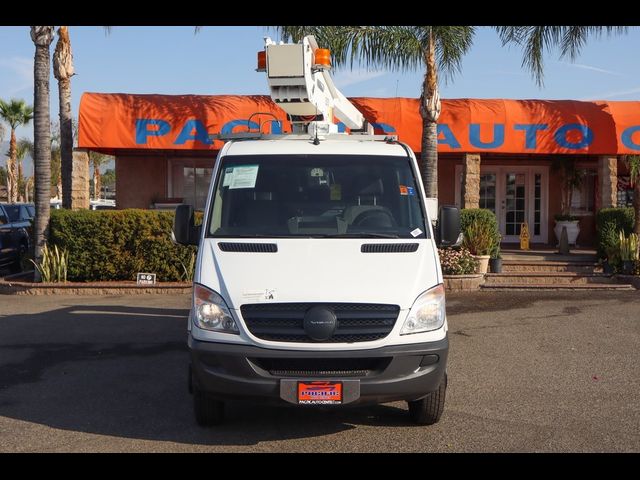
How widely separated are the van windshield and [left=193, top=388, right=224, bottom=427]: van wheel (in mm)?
1274

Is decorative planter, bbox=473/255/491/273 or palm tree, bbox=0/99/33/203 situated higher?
palm tree, bbox=0/99/33/203

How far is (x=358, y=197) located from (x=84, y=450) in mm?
2894

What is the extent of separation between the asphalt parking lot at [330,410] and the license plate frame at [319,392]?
17.7 inches

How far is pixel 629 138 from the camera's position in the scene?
55.4 feet

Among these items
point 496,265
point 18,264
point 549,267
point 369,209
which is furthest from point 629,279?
point 18,264

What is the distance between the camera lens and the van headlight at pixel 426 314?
5.12 meters

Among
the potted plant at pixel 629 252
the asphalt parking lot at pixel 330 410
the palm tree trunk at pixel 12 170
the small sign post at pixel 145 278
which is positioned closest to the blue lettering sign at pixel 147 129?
the small sign post at pixel 145 278

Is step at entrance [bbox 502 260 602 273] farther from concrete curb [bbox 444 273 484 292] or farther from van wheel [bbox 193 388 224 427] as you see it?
van wheel [bbox 193 388 224 427]

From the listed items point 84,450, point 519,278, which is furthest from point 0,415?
point 519,278

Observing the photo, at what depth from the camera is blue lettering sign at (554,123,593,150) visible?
16984 mm

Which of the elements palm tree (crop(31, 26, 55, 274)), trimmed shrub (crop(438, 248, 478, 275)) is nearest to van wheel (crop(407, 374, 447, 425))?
trimmed shrub (crop(438, 248, 478, 275))

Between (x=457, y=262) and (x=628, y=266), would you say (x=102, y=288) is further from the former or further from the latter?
(x=628, y=266)

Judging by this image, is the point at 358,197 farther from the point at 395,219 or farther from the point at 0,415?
the point at 0,415

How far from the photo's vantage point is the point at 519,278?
47.7 ft
